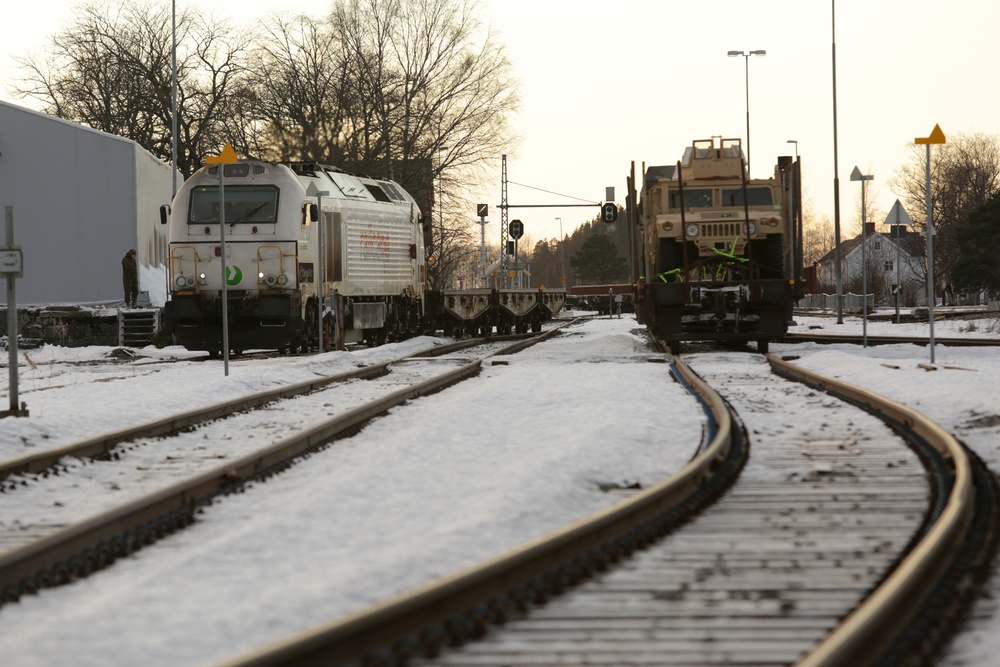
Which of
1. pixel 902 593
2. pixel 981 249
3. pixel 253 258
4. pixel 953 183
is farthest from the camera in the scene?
pixel 953 183

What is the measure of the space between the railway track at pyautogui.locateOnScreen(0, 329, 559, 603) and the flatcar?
297 inches

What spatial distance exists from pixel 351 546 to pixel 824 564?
6.76 feet

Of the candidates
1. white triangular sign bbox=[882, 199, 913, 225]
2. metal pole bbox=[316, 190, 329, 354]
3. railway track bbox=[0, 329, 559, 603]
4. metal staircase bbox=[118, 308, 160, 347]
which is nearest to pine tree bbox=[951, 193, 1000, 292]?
white triangular sign bbox=[882, 199, 913, 225]

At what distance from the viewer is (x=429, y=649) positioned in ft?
12.8

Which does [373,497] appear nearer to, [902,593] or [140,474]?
[140,474]

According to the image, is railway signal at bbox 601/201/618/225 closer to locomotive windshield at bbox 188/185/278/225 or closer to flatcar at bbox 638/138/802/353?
flatcar at bbox 638/138/802/353

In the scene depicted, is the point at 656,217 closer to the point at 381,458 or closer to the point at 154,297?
the point at 381,458

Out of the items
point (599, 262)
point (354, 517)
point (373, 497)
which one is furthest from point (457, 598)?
point (599, 262)

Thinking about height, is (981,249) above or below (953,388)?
above

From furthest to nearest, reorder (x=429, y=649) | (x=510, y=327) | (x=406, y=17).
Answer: (x=406, y=17), (x=510, y=327), (x=429, y=649)

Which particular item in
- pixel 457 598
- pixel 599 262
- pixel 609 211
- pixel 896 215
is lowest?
pixel 457 598

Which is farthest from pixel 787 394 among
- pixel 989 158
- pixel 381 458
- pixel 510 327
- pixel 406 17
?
pixel 989 158

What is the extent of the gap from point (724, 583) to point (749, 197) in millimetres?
17732

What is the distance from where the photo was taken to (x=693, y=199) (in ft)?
72.0
